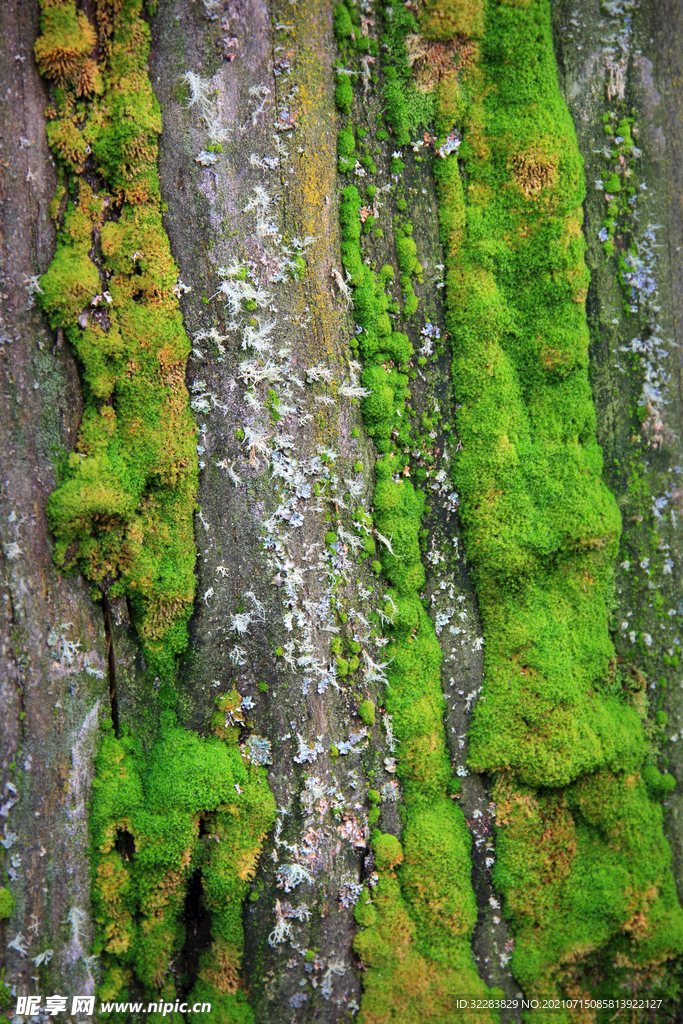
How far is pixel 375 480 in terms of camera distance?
4906 millimetres

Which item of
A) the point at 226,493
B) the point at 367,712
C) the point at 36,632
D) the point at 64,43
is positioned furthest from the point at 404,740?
the point at 64,43

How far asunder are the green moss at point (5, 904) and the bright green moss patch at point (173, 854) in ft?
1.85

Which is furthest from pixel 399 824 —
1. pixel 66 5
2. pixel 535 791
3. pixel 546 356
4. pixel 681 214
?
pixel 66 5

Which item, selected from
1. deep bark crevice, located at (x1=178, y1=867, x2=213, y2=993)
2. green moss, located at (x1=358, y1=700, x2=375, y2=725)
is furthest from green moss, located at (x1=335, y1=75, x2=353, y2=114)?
deep bark crevice, located at (x1=178, y1=867, x2=213, y2=993)

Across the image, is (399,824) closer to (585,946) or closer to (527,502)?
(585,946)

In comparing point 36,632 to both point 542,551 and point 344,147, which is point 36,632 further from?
point 344,147

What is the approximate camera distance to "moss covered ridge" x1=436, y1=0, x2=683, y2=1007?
193 inches

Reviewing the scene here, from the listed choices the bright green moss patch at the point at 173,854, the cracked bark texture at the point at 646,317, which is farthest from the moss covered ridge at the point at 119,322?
the cracked bark texture at the point at 646,317

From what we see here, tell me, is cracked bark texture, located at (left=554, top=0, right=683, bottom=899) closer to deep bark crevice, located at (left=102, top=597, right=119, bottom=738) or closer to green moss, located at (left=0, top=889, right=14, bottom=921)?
deep bark crevice, located at (left=102, top=597, right=119, bottom=738)

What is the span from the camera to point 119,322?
15.1 feet

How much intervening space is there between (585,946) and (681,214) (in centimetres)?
576

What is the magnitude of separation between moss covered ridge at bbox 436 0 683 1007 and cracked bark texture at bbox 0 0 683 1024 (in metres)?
0.50

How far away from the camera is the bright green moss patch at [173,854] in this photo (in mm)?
4684

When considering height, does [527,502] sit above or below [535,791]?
above
